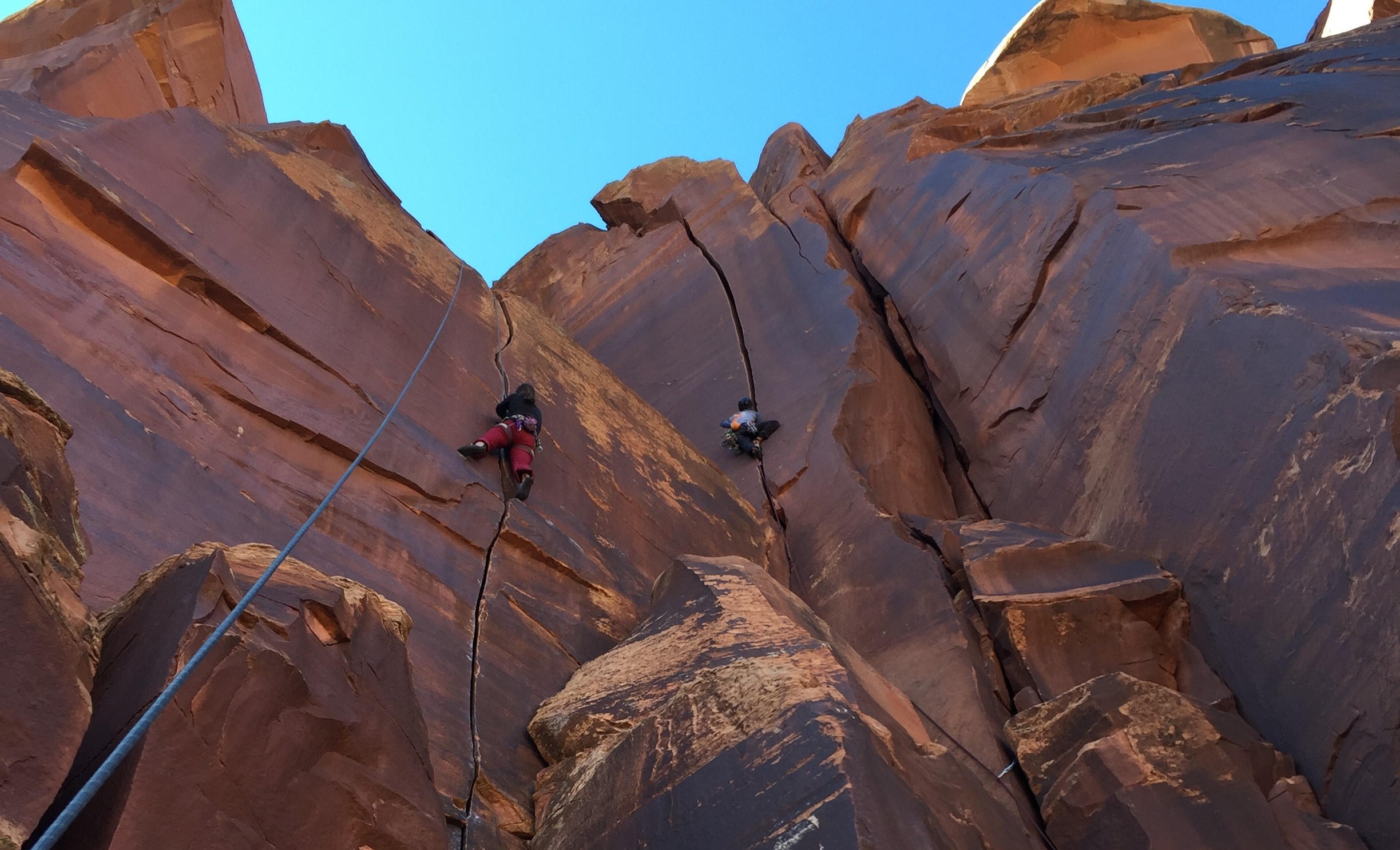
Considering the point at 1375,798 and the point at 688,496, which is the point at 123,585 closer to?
the point at 688,496

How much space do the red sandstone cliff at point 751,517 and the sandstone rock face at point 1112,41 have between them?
33.1 ft

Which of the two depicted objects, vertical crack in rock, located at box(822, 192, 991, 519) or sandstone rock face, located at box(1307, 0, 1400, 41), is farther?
sandstone rock face, located at box(1307, 0, 1400, 41)

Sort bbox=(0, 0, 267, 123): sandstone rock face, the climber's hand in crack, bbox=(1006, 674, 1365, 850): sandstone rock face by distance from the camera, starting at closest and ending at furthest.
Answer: bbox=(1006, 674, 1365, 850): sandstone rock face, the climber's hand in crack, bbox=(0, 0, 267, 123): sandstone rock face

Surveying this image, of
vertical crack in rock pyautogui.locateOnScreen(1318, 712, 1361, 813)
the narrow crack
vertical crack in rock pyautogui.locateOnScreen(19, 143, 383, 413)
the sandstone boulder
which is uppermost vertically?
the sandstone boulder

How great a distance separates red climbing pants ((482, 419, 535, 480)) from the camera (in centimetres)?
948

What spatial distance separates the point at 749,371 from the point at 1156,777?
882 centimetres

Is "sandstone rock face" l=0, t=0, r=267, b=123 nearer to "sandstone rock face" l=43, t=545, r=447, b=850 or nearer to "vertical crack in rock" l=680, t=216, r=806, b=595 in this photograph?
"vertical crack in rock" l=680, t=216, r=806, b=595

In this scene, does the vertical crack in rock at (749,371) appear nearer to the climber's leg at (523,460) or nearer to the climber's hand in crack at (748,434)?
the climber's hand in crack at (748,434)

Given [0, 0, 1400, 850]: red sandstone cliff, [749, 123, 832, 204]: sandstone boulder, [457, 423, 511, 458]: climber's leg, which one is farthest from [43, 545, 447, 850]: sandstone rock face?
[749, 123, 832, 204]: sandstone boulder

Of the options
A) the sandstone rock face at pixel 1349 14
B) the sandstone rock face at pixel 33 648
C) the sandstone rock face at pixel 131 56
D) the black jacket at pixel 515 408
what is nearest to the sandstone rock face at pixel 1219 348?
the black jacket at pixel 515 408

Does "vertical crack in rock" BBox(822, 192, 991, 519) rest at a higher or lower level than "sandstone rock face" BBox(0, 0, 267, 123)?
lower

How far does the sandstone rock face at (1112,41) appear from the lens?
976 inches

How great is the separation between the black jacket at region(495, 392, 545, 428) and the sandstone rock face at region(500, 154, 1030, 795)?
9.98 feet

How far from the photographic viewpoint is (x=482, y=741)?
6.51 metres
